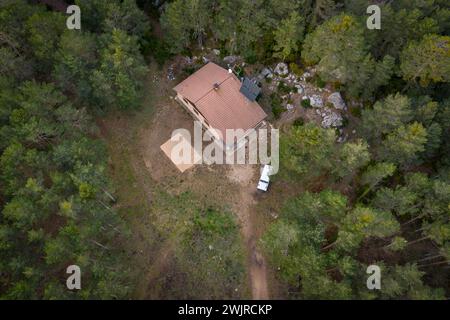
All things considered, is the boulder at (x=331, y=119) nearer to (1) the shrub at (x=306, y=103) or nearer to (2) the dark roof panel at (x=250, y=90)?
(1) the shrub at (x=306, y=103)

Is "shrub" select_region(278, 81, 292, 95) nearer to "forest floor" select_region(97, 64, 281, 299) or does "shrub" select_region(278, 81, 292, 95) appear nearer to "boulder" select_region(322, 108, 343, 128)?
"boulder" select_region(322, 108, 343, 128)

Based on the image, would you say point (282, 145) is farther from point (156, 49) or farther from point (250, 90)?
point (156, 49)

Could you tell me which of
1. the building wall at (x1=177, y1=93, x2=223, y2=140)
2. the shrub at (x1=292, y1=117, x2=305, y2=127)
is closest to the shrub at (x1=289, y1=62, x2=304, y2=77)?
the shrub at (x1=292, y1=117, x2=305, y2=127)

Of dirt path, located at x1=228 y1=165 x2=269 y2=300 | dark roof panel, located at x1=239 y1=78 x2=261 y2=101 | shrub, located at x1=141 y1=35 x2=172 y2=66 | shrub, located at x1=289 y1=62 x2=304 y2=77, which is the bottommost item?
dirt path, located at x1=228 y1=165 x2=269 y2=300

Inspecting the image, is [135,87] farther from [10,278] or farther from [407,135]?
[407,135]

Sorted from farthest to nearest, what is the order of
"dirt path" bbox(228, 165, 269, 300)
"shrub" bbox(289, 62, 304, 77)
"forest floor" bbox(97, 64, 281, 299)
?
"shrub" bbox(289, 62, 304, 77) < "forest floor" bbox(97, 64, 281, 299) < "dirt path" bbox(228, 165, 269, 300)

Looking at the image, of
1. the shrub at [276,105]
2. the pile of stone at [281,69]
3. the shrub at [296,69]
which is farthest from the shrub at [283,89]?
the shrub at [296,69]
